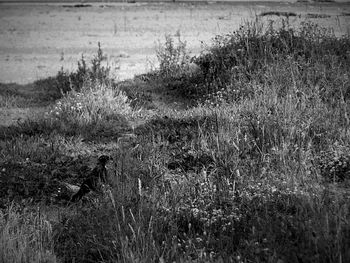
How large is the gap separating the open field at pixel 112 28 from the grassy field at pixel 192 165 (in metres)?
1.89

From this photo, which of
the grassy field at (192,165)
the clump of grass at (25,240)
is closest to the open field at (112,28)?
the grassy field at (192,165)

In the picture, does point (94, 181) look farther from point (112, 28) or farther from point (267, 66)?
point (112, 28)

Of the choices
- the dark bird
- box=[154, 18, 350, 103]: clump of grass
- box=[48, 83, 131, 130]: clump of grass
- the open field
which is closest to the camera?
the dark bird

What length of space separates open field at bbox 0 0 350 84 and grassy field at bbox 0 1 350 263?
6.19 ft

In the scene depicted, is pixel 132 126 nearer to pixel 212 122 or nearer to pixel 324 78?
pixel 212 122

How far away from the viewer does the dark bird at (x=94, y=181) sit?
5348 mm

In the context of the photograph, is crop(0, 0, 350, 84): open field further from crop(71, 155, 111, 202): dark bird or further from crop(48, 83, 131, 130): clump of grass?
crop(71, 155, 111, 202): dark bird

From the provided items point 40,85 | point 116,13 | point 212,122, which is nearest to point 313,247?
point 212,122

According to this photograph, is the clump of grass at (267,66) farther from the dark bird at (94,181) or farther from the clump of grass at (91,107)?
the dark bird at (94,181)

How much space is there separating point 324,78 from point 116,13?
10.6 metres

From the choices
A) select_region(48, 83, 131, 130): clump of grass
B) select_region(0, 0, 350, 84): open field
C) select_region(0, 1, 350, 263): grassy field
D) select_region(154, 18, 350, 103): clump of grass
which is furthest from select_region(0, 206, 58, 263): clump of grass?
select_region(0, 0, 350, 84): open field

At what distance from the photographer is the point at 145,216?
4.51 metres

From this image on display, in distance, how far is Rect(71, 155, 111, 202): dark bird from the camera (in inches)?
211

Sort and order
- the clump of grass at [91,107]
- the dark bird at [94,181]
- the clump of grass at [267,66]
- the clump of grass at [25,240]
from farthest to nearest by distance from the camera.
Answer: the clump of grass at [91,107] < the clump of grass at [267,66] < the dark bird at [94,181] < the clump of grass at [25,240]
